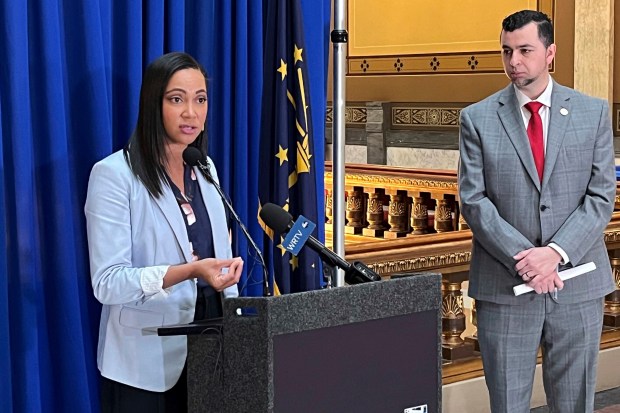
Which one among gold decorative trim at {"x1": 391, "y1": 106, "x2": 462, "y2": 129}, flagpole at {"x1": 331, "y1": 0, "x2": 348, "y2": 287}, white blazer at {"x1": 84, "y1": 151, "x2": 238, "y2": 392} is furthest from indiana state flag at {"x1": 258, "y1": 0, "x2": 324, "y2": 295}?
gold decorative trim at {"x1": 391, "y1": 106, "x2": 462, "y2": 129}

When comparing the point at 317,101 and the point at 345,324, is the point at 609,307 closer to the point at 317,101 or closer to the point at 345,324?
the point at 317,101

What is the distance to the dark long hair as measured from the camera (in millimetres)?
2568

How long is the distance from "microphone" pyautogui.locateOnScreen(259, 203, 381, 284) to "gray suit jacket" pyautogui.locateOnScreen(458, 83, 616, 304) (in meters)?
1.08

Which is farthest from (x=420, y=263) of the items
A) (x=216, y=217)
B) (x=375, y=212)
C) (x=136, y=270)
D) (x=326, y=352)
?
(x=375, y=212)

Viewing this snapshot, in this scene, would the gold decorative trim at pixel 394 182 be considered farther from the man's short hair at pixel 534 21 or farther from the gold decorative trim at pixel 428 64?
the man's short hair at pixel 534 21

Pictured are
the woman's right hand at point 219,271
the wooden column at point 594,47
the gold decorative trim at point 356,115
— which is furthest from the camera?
the gold decorative trim at point 356,115

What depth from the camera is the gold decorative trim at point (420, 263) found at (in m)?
4.68

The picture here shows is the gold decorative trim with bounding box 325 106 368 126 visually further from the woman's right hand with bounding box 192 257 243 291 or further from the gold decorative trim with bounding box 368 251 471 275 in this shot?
the woman's right hand with bounding box 192 257 243 291

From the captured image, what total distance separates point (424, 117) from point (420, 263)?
7.26 meters

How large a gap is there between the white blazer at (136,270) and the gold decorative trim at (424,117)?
910 centimetres

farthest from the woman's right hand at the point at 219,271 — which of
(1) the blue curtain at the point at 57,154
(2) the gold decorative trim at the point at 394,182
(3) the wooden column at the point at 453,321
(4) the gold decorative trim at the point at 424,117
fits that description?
(4) the gold decorative trim at the point at 424,117

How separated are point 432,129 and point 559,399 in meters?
8.56

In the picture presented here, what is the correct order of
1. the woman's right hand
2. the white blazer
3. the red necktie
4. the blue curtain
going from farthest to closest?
the red necktie
the blue curtain
the white blazer
the woman's right hand

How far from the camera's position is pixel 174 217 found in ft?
8.39
